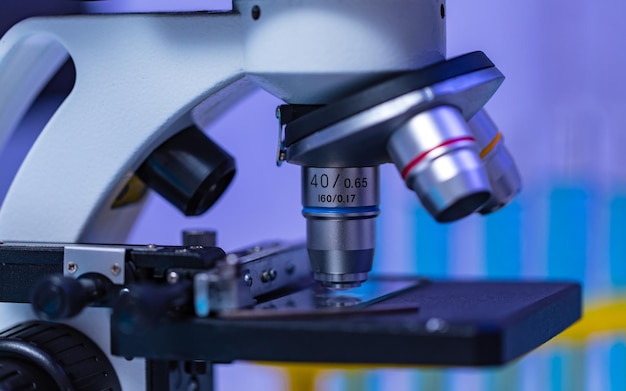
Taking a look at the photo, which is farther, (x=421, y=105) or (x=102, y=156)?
(x=102, y=156)

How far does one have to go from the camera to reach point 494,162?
114 centimetres

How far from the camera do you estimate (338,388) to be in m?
2.24

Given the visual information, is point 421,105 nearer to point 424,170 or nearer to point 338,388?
point 424,170

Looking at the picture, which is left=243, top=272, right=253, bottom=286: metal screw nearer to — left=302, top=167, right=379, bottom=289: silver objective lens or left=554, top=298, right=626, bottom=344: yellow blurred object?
left=302, top=167, right=379, bottom=289: silver objective lens

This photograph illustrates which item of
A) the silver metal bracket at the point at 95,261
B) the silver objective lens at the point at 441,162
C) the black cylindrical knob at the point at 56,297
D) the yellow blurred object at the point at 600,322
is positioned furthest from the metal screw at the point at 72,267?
the yellow blurred object at the point at 600,322

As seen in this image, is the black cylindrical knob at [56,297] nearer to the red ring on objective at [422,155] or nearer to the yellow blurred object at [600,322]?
the red ring on objective at [422,155]

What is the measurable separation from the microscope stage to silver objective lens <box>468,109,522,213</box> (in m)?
0.13

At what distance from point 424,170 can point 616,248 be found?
135 cm

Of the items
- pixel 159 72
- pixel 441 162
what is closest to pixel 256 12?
pixel 159 72

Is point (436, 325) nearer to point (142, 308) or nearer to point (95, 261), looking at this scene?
point (142, 308)

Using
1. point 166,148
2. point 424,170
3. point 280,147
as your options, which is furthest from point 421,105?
point 166,148

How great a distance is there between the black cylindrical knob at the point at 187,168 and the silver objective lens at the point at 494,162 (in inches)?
11.7

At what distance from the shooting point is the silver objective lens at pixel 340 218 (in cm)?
108

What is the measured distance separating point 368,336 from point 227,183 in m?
0.40
